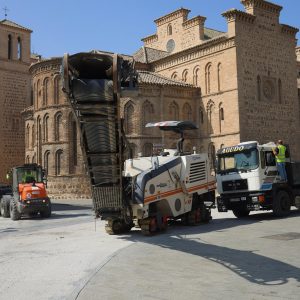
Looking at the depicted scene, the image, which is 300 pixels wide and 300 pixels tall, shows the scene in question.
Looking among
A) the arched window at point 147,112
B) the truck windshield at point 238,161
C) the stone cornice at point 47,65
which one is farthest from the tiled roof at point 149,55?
the truck windshield at point 238,161

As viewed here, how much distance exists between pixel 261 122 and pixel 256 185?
63.6 feet

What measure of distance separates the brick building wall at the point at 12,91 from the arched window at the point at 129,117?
53.2 ft

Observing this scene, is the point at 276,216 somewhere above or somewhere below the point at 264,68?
below

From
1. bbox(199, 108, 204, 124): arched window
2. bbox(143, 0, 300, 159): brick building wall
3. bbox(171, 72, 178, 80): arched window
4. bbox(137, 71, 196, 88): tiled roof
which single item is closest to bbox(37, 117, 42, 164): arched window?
bbox(137, 71, 196, 88): tiled roof

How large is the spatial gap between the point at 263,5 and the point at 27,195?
81.6 ft

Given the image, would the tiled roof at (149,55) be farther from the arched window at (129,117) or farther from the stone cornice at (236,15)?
the stone cornice at (236,15)

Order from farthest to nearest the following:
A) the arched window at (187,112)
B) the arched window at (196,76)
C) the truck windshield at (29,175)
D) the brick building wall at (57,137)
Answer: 1. the arched window at (196,76)
2. the arched window at (187,112)
3. the brick building wall at (57,137)
4. the truck windshield at (29,175)

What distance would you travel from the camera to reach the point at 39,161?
35.8m

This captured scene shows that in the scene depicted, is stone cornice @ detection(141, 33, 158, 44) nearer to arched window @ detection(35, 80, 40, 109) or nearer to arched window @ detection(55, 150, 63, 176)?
arched window @ detection(35, 80, 40, 109)

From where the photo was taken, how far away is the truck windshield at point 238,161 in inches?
589

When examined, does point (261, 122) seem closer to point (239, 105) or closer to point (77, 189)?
point (239, 105)

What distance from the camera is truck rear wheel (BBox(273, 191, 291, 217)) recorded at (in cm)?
1501

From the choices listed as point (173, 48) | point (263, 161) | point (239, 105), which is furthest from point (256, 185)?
point (173, 48)

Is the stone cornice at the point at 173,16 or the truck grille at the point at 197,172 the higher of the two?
the stone cornice at the point at 173,16
